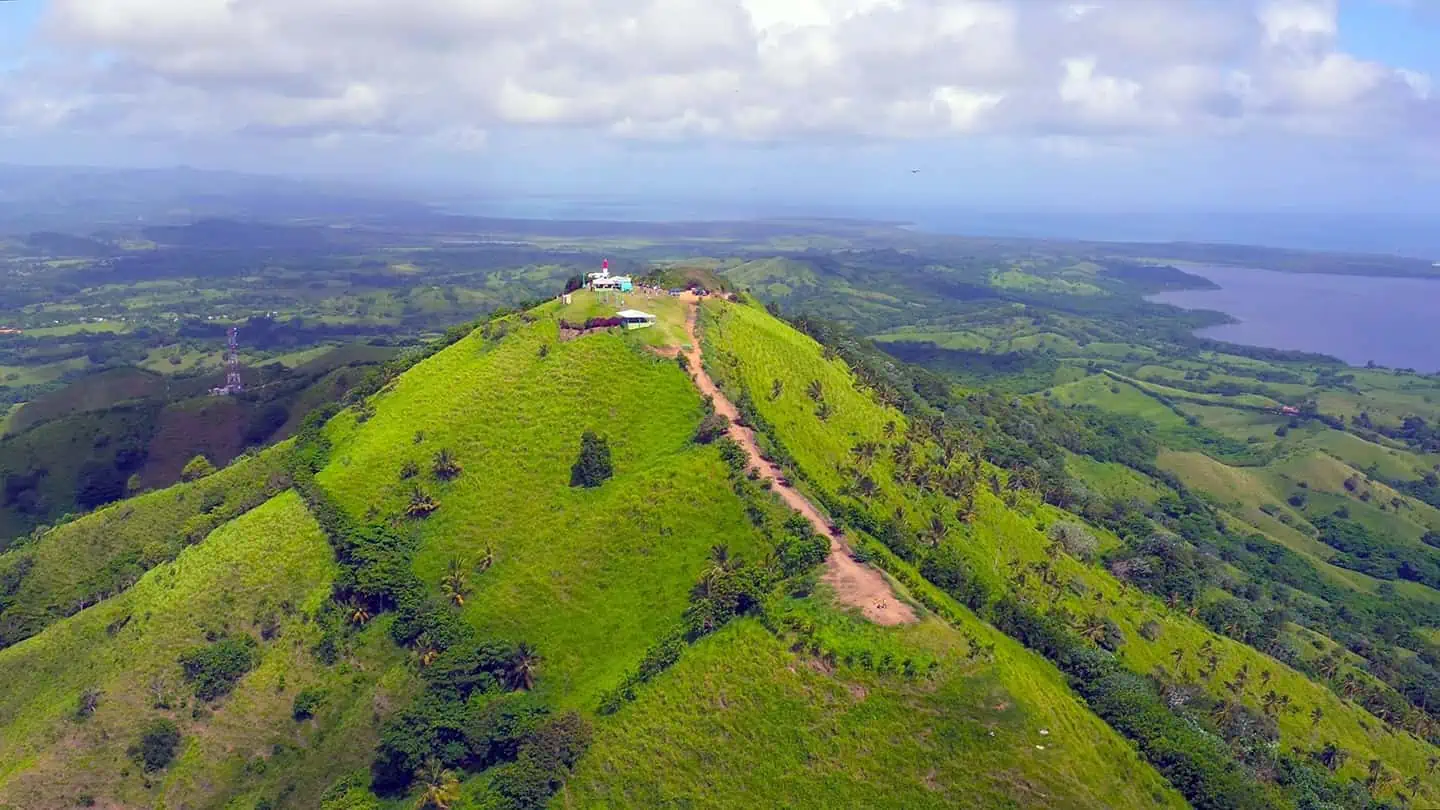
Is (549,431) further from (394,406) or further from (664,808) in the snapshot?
(664,808)

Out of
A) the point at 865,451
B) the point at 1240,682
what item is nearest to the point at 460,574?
the point at 865,451

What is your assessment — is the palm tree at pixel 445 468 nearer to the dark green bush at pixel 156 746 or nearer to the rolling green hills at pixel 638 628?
the rolling green hills at pixel 638 628

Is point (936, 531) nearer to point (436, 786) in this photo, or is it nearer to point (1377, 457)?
point (436, 786)

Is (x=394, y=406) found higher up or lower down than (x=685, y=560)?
higher up

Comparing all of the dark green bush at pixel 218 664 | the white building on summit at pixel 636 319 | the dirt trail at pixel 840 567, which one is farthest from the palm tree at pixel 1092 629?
the dark green bush at pixel 218 664

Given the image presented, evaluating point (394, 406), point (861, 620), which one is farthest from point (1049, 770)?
point (394, 406)

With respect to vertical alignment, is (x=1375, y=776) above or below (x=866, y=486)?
below
